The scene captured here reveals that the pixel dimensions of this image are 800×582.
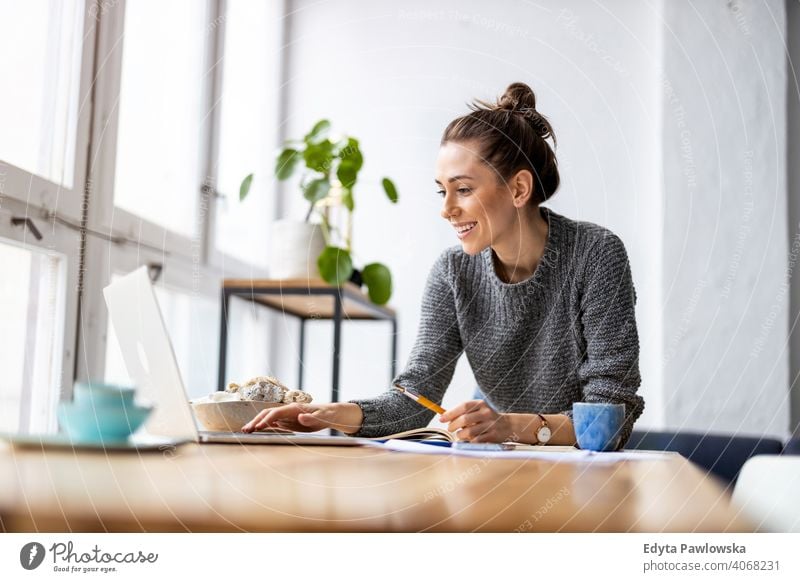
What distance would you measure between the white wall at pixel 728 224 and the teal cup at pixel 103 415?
1688 mm

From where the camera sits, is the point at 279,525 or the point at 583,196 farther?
the point at 583,196

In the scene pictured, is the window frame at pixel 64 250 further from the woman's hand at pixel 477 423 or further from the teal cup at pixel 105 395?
the woman's hand at pixel 477 423

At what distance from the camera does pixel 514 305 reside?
3.59 ft

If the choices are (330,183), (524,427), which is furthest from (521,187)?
(330,183)

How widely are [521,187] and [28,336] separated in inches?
26.4

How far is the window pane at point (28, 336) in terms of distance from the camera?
99 centimetres

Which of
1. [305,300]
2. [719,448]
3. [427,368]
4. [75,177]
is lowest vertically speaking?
[719,448]

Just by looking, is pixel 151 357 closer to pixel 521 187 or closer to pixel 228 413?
pixel 228 413

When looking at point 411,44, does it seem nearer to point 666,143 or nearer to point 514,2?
point 514,2
